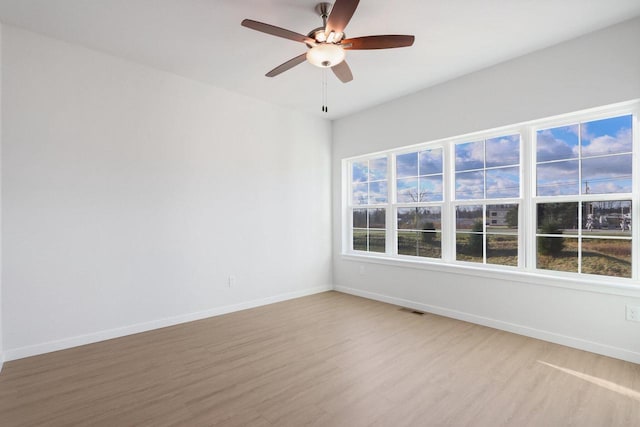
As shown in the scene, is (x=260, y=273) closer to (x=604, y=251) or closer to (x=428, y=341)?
(x=428, y=341)

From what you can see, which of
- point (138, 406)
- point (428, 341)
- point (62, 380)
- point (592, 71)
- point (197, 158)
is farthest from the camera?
point (197, 158)

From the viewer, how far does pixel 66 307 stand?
295 centimetres

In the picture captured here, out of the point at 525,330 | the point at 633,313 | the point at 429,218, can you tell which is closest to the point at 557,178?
the point at 633,313

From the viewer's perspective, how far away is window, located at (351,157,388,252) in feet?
15.8

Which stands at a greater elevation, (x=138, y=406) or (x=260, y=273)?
(x=260, y=273)

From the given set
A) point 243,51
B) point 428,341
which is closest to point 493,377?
point 428,341

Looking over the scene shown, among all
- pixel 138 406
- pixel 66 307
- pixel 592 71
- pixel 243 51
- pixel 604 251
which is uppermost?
pixel 243 51

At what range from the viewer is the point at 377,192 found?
4918mm

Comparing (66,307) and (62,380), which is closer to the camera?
(62,380)

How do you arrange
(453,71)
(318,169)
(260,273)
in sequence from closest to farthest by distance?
(453,71) < (260,273) < (318,169)

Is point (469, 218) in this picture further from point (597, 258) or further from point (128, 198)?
point (128, 198)

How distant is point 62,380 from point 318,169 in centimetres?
394

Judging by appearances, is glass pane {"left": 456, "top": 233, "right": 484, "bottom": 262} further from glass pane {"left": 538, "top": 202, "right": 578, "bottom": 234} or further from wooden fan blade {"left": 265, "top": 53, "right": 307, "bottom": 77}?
wooden fan blade {"left": 265, "top": 53, "right": 307, "bottom": 77}

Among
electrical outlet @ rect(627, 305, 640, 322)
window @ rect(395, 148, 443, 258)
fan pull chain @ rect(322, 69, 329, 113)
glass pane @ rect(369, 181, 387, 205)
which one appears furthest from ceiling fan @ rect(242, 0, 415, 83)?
electrical outlet @ rect(627, 305, 640, 322)
